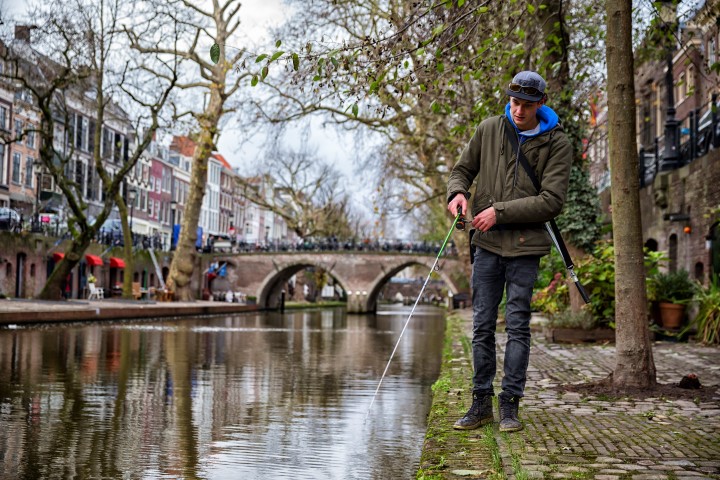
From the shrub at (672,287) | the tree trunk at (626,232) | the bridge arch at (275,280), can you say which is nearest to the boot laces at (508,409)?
the tree trunk at (626,232)

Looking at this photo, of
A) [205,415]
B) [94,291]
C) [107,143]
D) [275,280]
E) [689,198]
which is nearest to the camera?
[205,415]

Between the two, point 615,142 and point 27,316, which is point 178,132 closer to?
point 27,316

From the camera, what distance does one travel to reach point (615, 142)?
281 inches

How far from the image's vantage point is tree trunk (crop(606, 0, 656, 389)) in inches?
277

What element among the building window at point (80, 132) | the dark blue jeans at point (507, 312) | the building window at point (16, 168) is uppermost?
the building window at point (80, 132)

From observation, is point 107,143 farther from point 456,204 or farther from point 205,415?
point 456,204

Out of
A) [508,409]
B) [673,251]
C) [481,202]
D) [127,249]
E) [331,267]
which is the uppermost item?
[331,267]

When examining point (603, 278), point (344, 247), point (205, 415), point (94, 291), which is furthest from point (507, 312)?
point (344, 247)

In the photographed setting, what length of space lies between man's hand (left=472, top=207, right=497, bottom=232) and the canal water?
4.13ft

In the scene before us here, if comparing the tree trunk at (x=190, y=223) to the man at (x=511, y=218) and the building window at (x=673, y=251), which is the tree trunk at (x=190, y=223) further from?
the man at (x=511, y=218)

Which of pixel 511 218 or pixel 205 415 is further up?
pixel 511 218

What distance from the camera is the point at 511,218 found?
511 cm

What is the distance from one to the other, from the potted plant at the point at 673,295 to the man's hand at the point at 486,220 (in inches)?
382

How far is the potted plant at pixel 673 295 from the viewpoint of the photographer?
14141 millimetres
